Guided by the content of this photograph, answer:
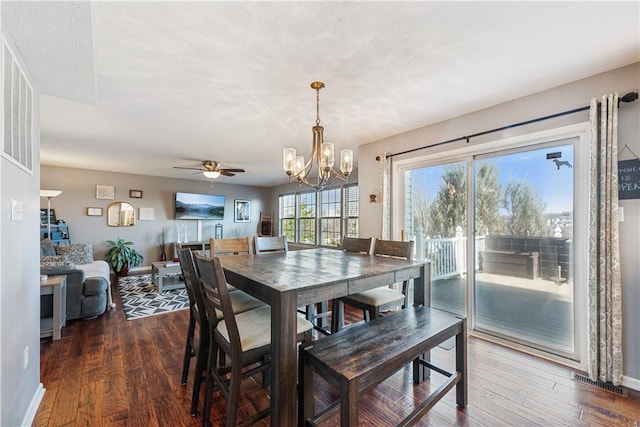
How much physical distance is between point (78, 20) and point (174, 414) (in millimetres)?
2256

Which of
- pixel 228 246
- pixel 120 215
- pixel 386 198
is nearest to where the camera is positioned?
pixel 228 246

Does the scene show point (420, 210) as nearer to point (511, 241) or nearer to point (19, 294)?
point (511, 241)

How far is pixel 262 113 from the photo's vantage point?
291cm

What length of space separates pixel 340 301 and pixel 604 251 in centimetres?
207

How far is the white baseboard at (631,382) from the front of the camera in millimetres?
1980

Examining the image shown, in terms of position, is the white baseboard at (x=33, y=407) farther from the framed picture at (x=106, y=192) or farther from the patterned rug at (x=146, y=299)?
the framed picture at (x=106, y=192)

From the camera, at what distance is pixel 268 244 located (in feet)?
10.4

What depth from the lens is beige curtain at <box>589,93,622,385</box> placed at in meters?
2.00

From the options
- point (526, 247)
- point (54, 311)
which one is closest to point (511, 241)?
point (526, 247)

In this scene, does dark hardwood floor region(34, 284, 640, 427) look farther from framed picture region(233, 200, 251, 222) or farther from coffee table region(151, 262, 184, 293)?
framed picture region(233, 200, 251, 222)

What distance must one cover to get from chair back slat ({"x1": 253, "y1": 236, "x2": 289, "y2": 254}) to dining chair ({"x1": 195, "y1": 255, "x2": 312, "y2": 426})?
1.26 m

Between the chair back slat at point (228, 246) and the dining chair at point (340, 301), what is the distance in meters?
1.09

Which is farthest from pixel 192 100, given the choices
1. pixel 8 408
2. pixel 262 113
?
pixel 8 408

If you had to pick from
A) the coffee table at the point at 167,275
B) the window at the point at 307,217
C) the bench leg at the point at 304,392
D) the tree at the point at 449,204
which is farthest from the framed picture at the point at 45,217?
the tree at the point at 449,204
